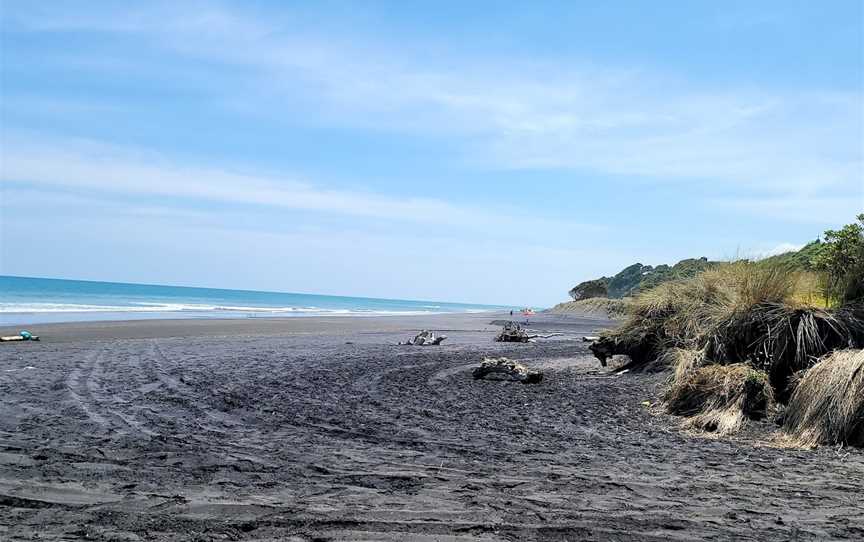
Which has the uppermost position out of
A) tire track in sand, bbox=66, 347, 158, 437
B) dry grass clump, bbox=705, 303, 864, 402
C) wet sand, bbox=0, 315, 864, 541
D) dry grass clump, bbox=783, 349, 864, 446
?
dry grass clump, bbox=705, 303, 864, 402

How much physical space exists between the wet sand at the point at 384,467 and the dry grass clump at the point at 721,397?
42 centimetres

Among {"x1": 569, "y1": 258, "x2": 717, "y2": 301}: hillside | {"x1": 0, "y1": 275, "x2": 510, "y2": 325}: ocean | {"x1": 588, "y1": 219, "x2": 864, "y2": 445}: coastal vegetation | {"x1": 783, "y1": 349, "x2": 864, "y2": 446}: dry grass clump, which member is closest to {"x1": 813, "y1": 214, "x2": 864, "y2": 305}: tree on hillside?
{"x1": 588, "y1": 219, "x2": 864, "y2": 445}: coastal vegetation

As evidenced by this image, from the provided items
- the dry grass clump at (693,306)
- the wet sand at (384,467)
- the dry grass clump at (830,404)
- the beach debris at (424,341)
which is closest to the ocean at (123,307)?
the beach debris at (424,341)

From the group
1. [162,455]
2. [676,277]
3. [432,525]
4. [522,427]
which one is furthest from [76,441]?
[676,277]

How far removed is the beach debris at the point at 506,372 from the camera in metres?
12.6

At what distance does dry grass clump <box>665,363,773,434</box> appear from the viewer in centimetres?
838

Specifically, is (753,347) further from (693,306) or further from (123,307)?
(123,307)

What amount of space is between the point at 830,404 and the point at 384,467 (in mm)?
5344

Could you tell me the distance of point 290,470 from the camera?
230 inches

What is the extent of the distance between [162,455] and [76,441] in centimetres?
117

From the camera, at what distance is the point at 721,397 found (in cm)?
893

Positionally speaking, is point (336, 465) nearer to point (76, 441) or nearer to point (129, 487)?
point (129, 487)

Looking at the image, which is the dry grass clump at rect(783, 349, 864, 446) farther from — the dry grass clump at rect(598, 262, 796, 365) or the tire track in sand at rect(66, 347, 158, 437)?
the tire track in sand at rect(66, 347, 158, 437)

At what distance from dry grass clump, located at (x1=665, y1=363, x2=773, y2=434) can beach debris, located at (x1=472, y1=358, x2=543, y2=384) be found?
3239mm
